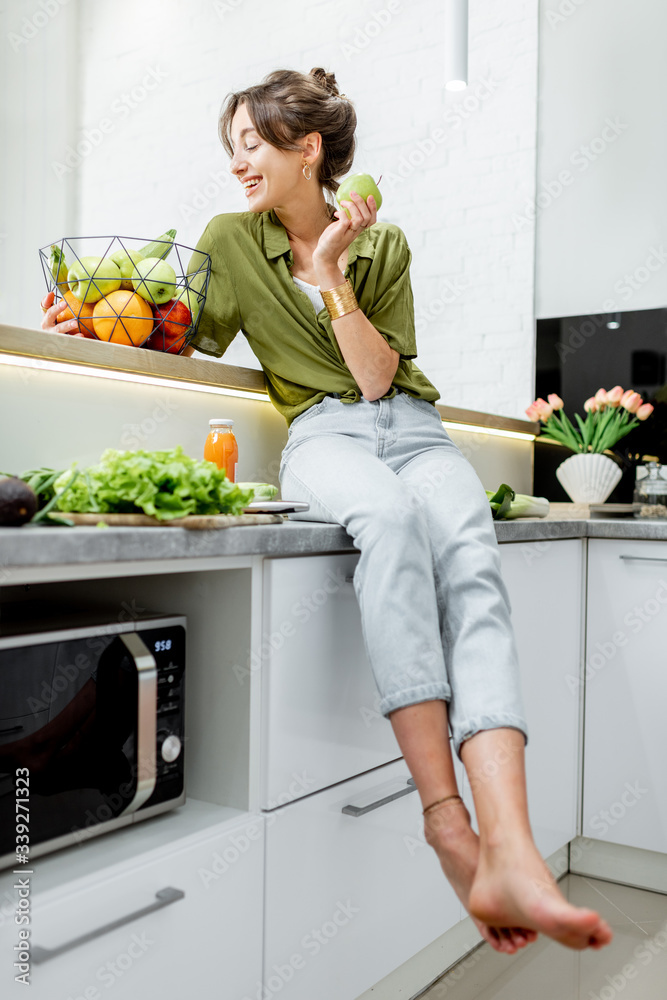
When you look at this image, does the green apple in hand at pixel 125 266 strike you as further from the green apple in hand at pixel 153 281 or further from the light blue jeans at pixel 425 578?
the light blue jeans at pixel 425 578

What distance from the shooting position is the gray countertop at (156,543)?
0.74 m

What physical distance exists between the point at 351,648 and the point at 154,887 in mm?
425

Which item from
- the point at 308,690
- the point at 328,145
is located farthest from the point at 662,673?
the point at 328,145

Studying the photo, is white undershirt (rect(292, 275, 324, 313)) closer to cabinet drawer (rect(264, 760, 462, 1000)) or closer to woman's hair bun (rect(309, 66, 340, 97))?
woman's hair bun (rect(309, 66, 340, 97))

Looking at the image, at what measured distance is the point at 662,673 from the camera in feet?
6.10

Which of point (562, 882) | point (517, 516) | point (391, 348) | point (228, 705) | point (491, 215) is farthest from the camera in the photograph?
point (491, 215)

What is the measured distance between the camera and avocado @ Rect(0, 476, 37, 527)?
78 cm

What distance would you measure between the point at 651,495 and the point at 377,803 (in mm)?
1418

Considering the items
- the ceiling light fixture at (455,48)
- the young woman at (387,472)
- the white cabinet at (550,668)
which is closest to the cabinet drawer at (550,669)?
the white cabinet at (550,668)

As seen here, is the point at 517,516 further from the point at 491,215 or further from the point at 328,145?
the point at 491,215

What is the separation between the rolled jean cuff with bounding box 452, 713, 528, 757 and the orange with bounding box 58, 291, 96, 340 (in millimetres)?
875

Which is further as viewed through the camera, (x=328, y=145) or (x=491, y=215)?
(x=491, y=215)

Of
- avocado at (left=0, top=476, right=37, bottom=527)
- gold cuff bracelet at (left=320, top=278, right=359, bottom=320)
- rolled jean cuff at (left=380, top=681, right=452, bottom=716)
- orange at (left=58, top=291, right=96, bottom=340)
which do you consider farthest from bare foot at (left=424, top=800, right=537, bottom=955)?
orange at (left=58, top=291, right=96, bottom=340)

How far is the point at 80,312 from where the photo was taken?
1381 millimetres
